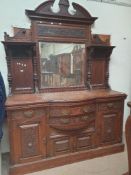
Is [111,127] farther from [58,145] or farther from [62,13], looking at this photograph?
[62,13]

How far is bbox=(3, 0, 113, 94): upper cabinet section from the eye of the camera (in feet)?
8.26

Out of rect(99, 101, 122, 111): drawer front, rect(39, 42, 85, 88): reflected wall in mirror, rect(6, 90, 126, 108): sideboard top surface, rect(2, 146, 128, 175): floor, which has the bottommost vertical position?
rect(2, 146, 128, 175): floor

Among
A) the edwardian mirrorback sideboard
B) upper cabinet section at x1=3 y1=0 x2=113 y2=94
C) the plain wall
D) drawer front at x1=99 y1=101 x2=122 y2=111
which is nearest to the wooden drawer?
the edwardian mirrorback sideboard

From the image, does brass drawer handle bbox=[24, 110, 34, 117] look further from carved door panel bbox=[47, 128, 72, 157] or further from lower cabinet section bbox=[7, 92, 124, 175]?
carved door panel bbox=[47, 128, 72, 157]

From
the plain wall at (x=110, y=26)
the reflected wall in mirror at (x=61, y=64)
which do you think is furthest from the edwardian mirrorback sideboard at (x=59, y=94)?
the plain wall at (x=110, y=26)

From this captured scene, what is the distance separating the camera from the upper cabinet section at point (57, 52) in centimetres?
252

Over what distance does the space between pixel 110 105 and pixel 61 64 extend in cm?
97

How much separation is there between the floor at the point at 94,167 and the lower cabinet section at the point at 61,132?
0.07 metres

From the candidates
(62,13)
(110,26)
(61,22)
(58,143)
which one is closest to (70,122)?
(58,143)

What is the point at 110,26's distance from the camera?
10.0 feet

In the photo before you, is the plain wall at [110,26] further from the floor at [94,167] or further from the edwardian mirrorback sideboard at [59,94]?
the floor at [94,167]

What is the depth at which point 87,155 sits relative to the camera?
256 centimetres

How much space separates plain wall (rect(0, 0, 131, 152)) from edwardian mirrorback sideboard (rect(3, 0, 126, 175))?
124 mm

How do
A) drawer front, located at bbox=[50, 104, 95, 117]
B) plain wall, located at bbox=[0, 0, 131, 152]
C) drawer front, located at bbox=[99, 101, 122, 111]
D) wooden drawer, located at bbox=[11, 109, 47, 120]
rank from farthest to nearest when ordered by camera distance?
drawer front, located at bbox=[99, 101, 122, 111] → plain wall, located at bbox=[0, 0, 131, 152] → drawer front, located at bbox=[50, 104, 95, 117] → wooden drawer, located at bbox=[11, 109, 47, 120]
